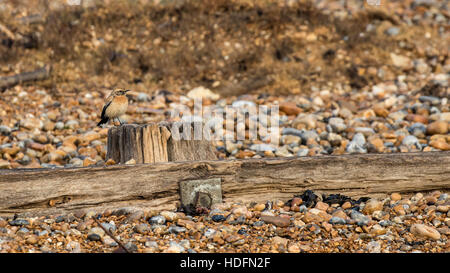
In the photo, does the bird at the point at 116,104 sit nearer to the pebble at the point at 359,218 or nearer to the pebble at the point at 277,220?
the pebble at the point at 277,220

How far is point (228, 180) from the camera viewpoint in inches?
151

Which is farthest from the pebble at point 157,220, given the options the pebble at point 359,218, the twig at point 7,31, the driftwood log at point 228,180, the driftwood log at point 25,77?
the twig at point 7,31

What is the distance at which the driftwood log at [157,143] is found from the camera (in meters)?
4.13

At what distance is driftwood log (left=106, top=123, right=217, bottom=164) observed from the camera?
13.5 feet

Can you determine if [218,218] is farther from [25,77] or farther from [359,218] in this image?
[25,77]

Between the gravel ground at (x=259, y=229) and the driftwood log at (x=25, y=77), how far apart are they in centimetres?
548

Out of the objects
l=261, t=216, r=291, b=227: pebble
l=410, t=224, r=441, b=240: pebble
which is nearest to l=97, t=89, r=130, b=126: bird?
l=261, t=216, r=291, b=227: pebble

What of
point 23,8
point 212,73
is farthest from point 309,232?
point 23,8

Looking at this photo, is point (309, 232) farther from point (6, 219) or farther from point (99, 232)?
point (6, 219)

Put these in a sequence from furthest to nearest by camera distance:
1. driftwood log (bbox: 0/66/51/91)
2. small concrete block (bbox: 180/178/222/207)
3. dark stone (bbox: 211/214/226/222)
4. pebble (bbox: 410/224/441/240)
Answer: driftwood log (bbox: 0/66/51/91)
small concrete block (bbox: 180/178/222/207)
dark stone (bbox: 211/214/226/222)
pebble (bbox: 410/224/441/240)

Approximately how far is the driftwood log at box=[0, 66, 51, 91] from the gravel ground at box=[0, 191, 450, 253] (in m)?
5.48

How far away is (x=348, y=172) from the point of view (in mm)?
3953

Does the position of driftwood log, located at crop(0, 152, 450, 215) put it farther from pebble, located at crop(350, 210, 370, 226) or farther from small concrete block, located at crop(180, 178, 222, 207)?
pebble, located at crop(350, 210, 370, 226)

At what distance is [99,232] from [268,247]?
1.08m
